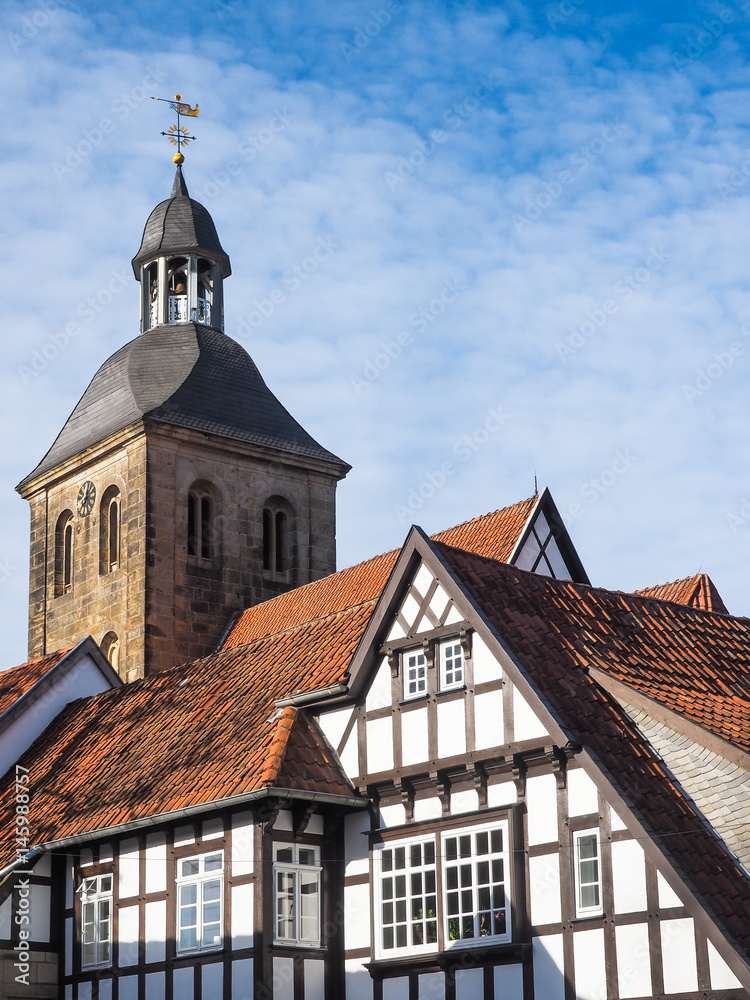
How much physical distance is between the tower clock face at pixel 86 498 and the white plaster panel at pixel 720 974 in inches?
1221

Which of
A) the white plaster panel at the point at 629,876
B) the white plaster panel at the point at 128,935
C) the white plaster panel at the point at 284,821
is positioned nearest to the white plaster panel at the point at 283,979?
the white plaster panel at the point at 284,821

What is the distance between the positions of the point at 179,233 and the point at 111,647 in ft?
40.2

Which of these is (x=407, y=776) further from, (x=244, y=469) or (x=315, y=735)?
(x=244, y=469)

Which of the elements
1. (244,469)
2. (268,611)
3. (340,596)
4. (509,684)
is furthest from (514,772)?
(244,469)

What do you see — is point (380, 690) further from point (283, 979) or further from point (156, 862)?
point (156, 862)

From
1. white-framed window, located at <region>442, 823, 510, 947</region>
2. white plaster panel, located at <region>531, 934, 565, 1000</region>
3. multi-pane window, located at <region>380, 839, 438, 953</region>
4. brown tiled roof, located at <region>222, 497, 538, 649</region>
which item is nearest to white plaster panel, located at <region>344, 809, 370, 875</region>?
multi-pane window, located at <region>380, 839, 438, 953</region>

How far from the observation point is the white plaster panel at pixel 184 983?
25.3 m

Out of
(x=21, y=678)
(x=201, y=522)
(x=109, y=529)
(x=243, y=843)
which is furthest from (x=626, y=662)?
(x=109, y=529)

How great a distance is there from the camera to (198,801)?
25.2 m

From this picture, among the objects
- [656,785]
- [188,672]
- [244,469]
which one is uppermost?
[244,469]

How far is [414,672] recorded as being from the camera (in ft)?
82.6

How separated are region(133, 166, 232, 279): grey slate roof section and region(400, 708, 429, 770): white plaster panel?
92.7ft

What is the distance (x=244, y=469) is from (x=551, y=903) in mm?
27332

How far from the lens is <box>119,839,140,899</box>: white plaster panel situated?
26.8m
